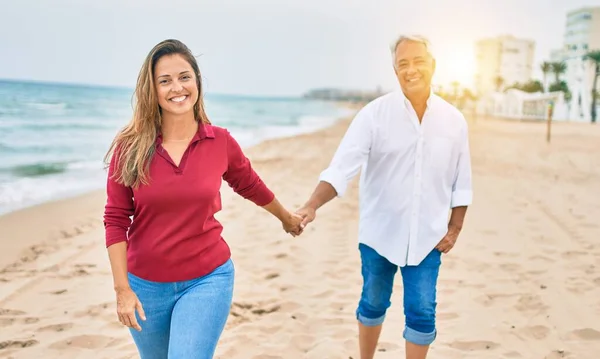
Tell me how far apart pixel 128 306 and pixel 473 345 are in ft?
9.26

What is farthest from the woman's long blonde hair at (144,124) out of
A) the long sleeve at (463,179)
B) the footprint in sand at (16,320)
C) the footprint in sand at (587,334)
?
the footprint in sand at (587,334)

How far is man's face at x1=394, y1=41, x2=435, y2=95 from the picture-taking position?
118 inches

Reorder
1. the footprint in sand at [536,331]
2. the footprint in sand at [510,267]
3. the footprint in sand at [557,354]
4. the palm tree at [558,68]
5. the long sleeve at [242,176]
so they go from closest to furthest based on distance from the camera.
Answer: the long sleeve at [242,176], the footprint in sand at [557,354], the footprint in sand at [536,331], the footprint in sand at [510,267], the palm tree at [558,68]

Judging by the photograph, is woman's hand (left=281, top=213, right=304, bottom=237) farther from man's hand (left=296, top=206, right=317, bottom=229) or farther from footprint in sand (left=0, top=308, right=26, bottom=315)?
footprint in sand (left=0, top=308, right=26, bottom=315)

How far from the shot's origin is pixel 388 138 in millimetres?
3064

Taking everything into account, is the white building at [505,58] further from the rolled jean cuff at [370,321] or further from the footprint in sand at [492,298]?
the rolled jean cuff at [370,321]

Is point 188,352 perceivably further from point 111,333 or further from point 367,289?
point 111,333

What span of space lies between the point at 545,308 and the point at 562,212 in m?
4.59

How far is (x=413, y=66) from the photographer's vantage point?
3.03 meters

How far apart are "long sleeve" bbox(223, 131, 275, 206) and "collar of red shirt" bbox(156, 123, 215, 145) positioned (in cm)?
10

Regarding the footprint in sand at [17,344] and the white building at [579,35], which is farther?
the white building at [579,35]

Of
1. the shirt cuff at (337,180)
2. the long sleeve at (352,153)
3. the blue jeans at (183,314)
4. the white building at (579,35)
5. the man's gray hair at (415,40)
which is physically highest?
the white building at (579,35)

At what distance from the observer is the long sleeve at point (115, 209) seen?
232 centimetres

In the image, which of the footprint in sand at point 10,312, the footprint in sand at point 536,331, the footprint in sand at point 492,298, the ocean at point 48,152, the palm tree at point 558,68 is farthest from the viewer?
the palm tree at point 558,68
